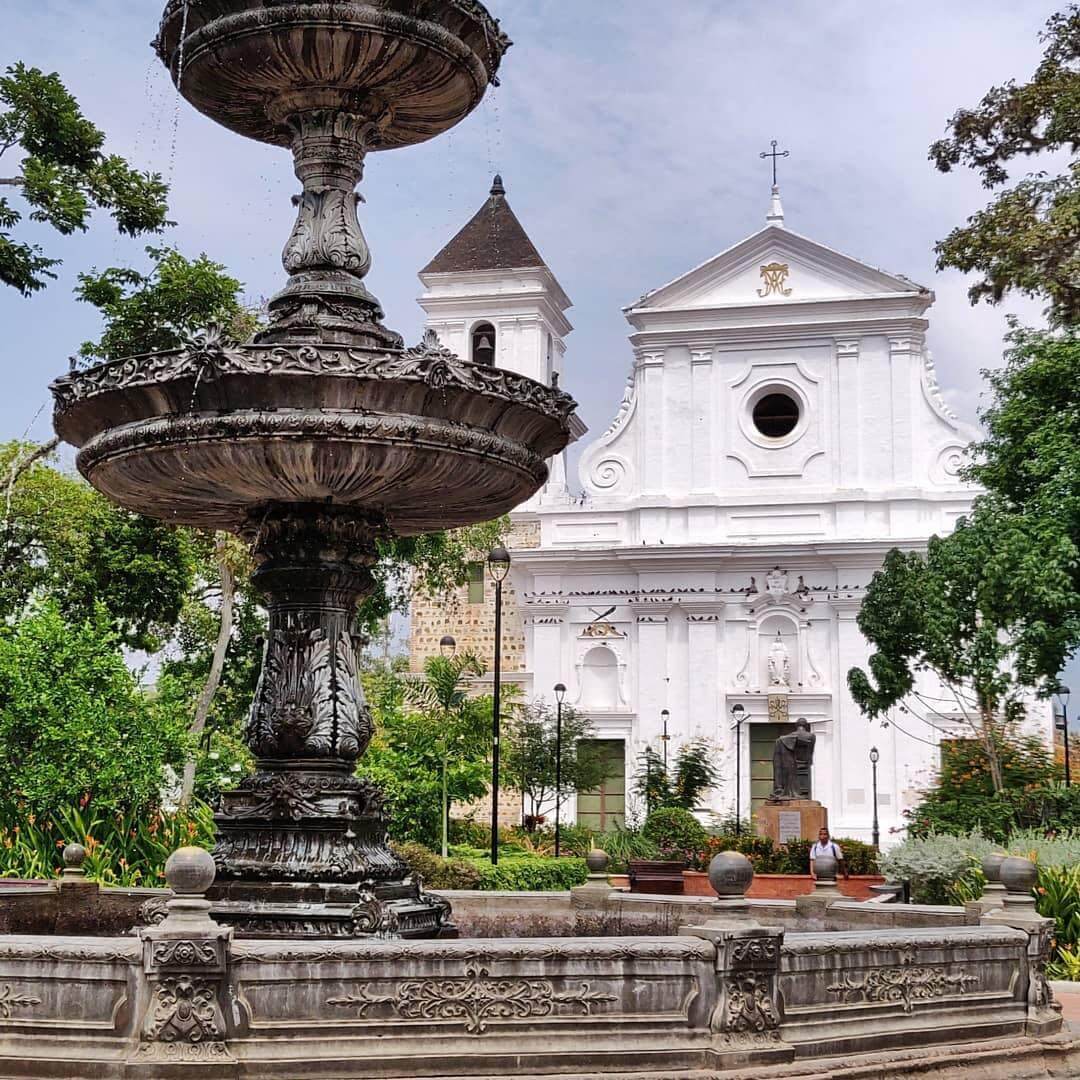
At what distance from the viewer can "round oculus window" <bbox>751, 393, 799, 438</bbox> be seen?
34.9 m

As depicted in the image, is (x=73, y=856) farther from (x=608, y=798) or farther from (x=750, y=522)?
(x=750, y=522)

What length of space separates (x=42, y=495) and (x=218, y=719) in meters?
5.68

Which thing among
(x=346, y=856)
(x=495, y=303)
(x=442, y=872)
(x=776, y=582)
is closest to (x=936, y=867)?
(x=442, y=872)

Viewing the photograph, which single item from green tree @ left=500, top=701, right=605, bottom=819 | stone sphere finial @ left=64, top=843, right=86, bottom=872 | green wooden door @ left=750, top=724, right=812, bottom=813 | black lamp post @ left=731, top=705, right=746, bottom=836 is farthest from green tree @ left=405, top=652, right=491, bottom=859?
green wooden door @ left=750, top=724, right=812, bottom=813

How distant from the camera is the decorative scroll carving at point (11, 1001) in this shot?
518cm

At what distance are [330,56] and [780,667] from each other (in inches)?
1070

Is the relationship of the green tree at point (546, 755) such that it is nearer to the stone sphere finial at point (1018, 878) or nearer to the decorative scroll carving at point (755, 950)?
the stone sphere finial at point (1018, 878)

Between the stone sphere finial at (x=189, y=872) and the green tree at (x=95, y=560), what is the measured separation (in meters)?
18.7

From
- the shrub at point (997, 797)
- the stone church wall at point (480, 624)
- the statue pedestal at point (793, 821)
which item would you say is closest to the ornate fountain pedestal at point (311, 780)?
the shrub at point (997, 797)

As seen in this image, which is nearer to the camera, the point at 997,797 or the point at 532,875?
the point at 532,875

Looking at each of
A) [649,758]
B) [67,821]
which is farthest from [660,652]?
[67,821]

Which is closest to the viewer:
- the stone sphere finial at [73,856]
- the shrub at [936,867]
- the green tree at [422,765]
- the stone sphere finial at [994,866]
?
the stone sphere finial at [994,866]

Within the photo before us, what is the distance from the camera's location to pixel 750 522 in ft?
111

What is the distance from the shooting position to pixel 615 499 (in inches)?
1380
